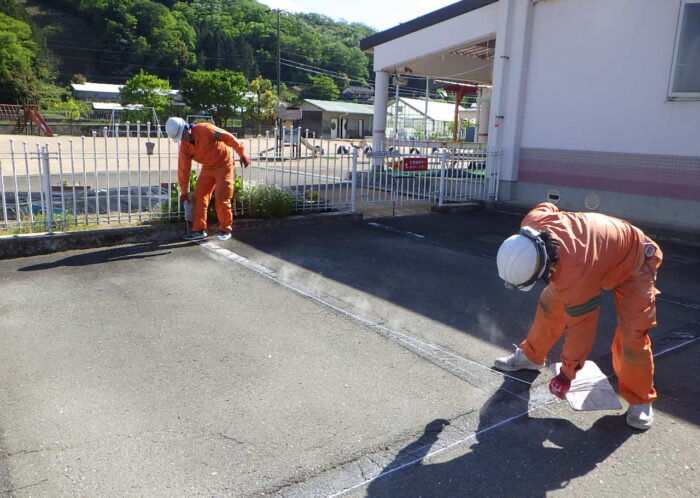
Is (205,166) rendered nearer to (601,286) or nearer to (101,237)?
(101,237)

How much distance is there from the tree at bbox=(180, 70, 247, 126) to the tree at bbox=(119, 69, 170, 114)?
9.74 feet

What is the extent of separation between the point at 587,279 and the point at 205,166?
5.80 m

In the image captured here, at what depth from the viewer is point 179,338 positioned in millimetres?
4586

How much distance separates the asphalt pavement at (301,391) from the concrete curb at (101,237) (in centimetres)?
28

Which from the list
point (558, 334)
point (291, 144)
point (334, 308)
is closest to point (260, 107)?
point (291, 144)

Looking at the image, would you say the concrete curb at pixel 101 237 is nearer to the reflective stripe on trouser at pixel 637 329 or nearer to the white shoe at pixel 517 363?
the white shoe at pixel 517 363

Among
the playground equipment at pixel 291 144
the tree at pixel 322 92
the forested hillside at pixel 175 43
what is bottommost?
the playground equipment at pixel 291 144

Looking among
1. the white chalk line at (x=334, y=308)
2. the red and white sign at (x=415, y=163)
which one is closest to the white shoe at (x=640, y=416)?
the white chalk line at (x=334, y=308)

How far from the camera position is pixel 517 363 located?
163 inches

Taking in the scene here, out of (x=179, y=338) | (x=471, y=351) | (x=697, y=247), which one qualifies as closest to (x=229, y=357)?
(x=179, y=338)

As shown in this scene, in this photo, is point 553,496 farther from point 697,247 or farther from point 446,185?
point 446,185

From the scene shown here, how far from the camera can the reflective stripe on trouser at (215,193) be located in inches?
301

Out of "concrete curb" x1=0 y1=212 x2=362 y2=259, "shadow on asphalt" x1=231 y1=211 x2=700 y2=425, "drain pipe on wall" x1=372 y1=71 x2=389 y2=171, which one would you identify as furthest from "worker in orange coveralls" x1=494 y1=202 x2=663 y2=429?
"drain pipe on wall" x1=372 y1=71 x2=389 y2=171

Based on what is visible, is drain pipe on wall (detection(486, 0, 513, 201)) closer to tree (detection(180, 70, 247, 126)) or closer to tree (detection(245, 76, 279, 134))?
tree (detection(245, 76, 279, 134))
